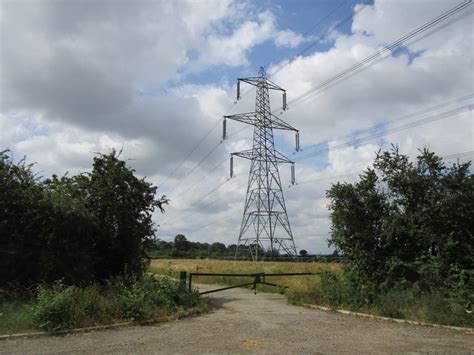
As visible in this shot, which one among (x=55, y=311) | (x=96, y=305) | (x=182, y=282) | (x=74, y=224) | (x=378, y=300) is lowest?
(x=55, y=311)

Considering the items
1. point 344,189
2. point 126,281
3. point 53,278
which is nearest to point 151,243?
point 126,281

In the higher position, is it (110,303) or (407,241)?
(407,241)

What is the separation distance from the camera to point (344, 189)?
58.0 ft

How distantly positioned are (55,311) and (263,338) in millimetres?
5236

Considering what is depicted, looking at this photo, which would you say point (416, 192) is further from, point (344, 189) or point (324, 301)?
point (324, 301)

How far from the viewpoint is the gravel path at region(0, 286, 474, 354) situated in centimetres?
1021

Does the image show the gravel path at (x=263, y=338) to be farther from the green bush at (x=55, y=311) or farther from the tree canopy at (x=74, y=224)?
the tree canopy at (x=74, y=224)

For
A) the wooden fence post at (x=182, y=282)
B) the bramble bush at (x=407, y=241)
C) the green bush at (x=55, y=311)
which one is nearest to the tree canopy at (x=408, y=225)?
the bramble bush at (x=407, y=241)

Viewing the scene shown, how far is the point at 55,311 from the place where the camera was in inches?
481

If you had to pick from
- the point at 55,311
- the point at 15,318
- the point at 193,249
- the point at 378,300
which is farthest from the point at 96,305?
the point at 193,249

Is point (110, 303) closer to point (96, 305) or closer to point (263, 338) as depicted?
point (96, 305)

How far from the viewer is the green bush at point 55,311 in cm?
1212

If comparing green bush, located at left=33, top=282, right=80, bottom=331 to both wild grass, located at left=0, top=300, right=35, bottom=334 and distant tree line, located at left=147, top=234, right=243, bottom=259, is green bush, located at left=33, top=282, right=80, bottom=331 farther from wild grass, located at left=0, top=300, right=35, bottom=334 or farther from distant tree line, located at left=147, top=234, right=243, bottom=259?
distant tree line, located at left=147, top=234, right=243, bottom=259

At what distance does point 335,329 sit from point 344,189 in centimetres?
606
